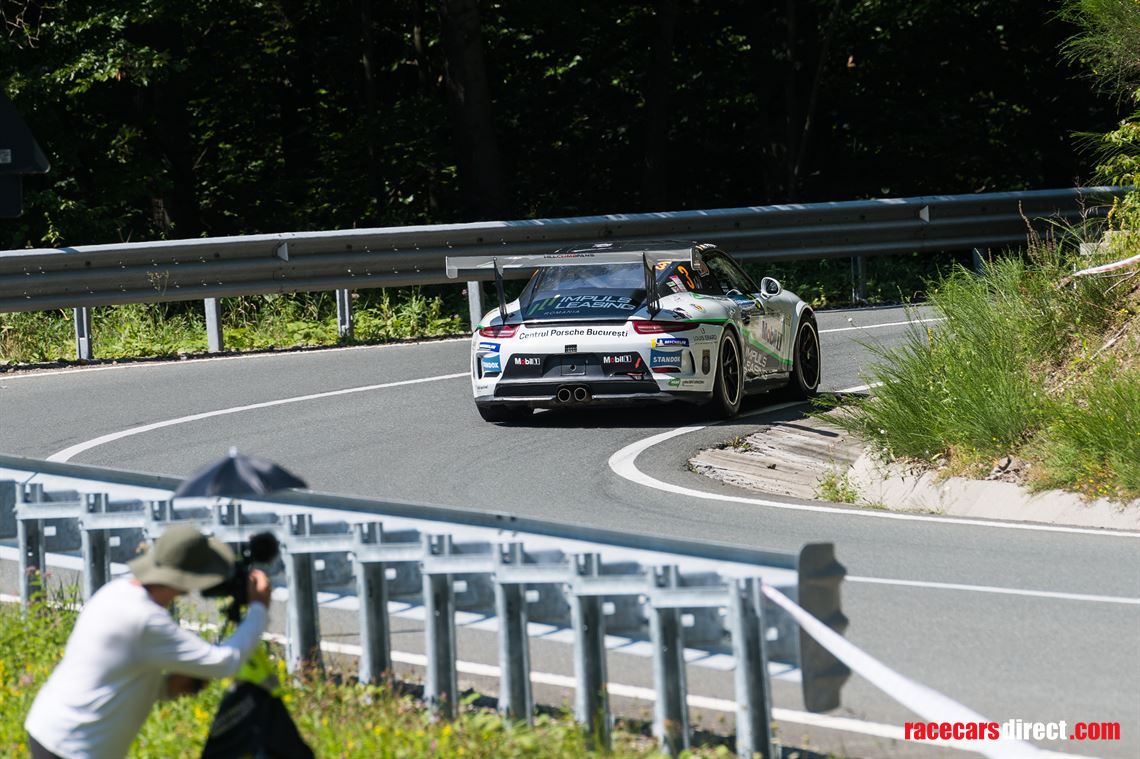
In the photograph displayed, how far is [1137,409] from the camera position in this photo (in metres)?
10.8

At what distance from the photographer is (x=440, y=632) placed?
6262 millimetres

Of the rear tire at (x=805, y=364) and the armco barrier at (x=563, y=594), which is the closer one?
the armco barrier at (x=563, y=594)

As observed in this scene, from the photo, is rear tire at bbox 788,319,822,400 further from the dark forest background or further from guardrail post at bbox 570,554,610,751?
the dark forest background

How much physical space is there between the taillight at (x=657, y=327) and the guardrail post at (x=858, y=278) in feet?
29.3

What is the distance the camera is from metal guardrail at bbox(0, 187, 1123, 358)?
17031 mm

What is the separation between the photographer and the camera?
5 cm

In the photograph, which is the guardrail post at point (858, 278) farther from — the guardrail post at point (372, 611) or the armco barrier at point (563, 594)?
the guardrail post at point (372, 611)

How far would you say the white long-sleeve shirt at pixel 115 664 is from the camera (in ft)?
16.9

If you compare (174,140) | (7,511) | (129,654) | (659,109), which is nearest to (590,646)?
(129,654)

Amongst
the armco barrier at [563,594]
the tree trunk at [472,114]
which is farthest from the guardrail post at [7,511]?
the tree trunk at [472,114]

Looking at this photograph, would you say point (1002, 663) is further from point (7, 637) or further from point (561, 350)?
point (561, 350)

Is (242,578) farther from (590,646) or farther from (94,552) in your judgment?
(94,552)

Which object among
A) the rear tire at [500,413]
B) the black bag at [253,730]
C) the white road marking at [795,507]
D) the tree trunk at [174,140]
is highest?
the tree trunk at [174,140]

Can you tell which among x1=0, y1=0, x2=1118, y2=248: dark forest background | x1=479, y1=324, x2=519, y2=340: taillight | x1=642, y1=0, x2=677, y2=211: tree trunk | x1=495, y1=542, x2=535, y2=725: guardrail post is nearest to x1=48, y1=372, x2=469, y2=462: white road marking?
x1=479, y1=324, x2=519, y2=340: taillight
